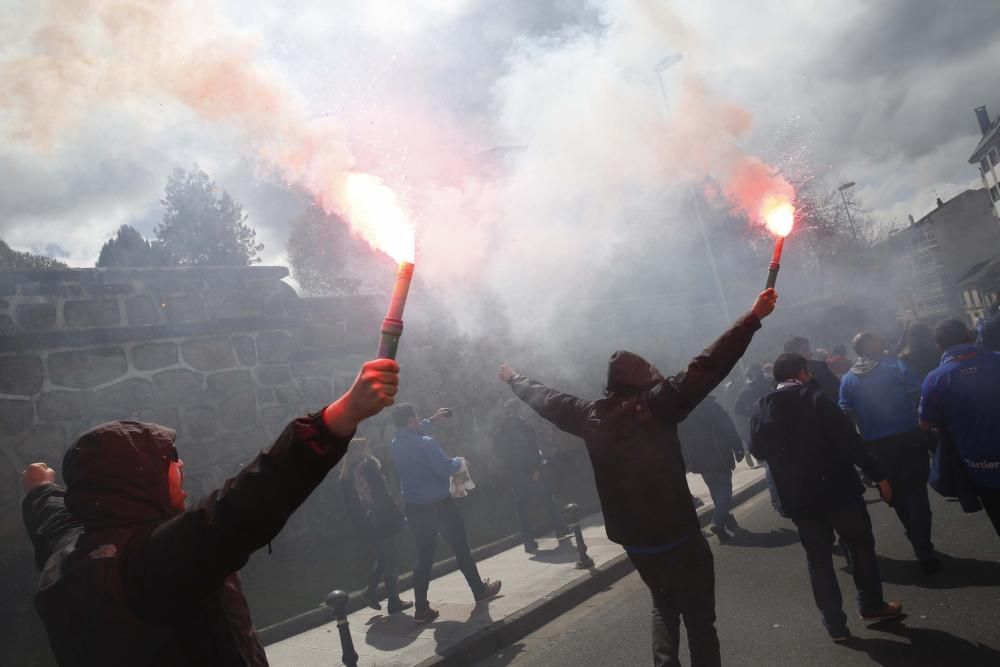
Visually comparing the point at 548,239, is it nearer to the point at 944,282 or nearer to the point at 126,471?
the point at 126,471

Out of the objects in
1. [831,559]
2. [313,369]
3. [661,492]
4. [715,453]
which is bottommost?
[831,559]

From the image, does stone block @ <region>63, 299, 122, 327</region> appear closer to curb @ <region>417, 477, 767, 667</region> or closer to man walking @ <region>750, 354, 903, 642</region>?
curb @ <region>417, 477, 767, 667</region>

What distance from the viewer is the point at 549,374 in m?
12.4

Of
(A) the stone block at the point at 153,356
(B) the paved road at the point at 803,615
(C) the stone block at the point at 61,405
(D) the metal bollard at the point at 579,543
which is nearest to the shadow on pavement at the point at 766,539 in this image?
(B) the paved road at the point at 803,615

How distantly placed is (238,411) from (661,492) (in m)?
6.26

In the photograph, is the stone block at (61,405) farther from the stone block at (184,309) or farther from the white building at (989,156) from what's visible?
the white building at (989,156)

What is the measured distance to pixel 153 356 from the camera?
7.52m

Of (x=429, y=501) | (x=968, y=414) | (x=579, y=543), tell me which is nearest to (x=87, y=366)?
(x=429, y=501)

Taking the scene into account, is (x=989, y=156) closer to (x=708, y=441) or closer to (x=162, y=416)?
(x=708, y=441)

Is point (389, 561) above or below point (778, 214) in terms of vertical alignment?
below

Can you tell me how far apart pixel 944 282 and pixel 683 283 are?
4330cm

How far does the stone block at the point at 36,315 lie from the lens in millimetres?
6852

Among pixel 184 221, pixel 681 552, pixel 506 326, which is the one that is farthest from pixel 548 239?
pixel 184 221

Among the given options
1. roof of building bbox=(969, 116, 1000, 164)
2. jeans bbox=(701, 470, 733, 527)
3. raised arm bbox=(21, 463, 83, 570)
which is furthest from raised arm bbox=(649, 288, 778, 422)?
roof of building bbox=(969, 116, 1000, 164)
